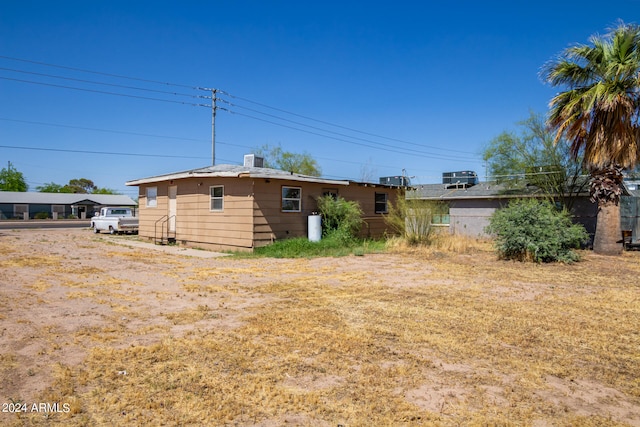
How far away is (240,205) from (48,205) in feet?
A: 163

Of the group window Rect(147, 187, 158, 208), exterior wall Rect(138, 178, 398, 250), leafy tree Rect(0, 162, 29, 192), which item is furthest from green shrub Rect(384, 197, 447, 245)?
leafy tree Rect(0, 162, 29, 192)

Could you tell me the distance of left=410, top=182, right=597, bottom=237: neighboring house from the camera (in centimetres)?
1853

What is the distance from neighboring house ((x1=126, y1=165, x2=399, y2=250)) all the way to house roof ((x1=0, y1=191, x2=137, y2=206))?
139 feet

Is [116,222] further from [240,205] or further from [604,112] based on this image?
[604,112]

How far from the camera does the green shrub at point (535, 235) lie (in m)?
12.1

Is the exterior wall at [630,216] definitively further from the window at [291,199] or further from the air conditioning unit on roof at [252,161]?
the air conditioning unit on roof at [252,161]

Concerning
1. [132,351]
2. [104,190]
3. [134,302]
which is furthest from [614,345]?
[104,190]

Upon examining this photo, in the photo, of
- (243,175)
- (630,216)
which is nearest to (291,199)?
(243,175)

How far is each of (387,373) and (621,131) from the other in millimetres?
13898

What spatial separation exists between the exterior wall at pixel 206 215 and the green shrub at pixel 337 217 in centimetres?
307

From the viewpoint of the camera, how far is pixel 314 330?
17.4ft

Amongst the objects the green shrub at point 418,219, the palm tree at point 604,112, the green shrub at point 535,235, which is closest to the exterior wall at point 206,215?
the green shrub at point 418,219

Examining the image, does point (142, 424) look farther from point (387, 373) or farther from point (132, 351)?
point (387, 373)

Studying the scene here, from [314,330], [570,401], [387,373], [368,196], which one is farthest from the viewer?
[368,196]
